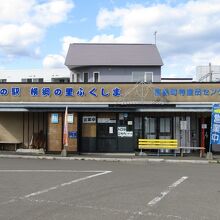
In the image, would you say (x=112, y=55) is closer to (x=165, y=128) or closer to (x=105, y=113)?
(x=105, y=113)

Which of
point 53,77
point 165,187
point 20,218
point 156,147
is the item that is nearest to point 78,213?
point 20,218

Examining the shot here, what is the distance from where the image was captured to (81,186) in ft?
43.1

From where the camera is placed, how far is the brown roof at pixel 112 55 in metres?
32.5

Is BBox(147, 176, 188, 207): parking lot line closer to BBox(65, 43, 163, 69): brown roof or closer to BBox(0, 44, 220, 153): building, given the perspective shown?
BBox(0, 44, 220, 153): building

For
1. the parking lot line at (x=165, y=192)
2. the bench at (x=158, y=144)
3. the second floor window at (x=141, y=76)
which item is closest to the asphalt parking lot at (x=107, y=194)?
the parking lot line at (x=165, y=192)

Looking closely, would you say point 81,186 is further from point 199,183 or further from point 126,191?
point 199,183

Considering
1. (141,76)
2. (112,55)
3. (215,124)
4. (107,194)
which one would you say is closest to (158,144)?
(215,124)

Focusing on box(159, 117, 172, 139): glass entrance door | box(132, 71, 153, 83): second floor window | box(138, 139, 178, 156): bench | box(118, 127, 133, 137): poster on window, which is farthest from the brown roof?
box(138, 139, 178, 156): bench

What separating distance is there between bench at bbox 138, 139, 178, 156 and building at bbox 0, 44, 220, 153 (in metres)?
0.97

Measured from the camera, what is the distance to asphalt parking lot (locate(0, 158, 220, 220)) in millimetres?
9195

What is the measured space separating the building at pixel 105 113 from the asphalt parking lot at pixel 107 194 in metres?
7.79

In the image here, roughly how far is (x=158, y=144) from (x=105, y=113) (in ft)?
12.1

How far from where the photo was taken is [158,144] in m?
25.2

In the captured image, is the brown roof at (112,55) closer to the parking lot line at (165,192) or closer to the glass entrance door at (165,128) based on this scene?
the glass entrance door at (165,128)
